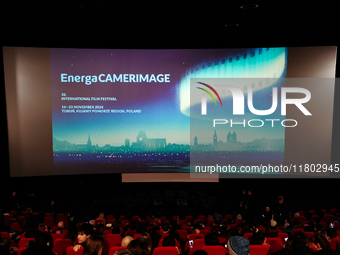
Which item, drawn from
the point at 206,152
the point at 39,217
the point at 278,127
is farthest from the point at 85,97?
the point at 278,127

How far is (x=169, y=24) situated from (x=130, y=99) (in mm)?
2757

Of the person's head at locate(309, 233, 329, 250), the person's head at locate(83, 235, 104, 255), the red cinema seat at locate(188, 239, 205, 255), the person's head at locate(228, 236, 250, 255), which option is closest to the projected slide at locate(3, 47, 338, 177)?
the red cinema seat at locate(188, 239, 205, 255)

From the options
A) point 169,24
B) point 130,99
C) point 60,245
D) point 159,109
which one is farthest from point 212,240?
point 130,99

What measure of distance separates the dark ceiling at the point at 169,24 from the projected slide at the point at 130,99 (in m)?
0.49

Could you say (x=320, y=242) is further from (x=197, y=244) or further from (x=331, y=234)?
(x=197, y=244)

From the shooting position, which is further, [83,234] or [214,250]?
[83,234]

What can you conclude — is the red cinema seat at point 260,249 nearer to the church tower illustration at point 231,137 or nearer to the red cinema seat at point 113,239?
the red cinema seat at point 113,239

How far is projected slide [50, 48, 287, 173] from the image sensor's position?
8.52m

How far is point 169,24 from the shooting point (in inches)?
289

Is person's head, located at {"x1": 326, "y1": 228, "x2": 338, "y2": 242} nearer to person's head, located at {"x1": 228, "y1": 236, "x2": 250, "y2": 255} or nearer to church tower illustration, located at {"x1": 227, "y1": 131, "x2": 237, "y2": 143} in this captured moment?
person's head, located at {"x1": 228, "y1": 236, "x2": 250, "y2": 255}

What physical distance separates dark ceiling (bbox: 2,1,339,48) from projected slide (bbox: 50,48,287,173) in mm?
493

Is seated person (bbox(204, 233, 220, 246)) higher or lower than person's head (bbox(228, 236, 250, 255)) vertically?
lower

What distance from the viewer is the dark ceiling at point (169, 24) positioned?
6.12 metres

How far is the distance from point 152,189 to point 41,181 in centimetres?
447
